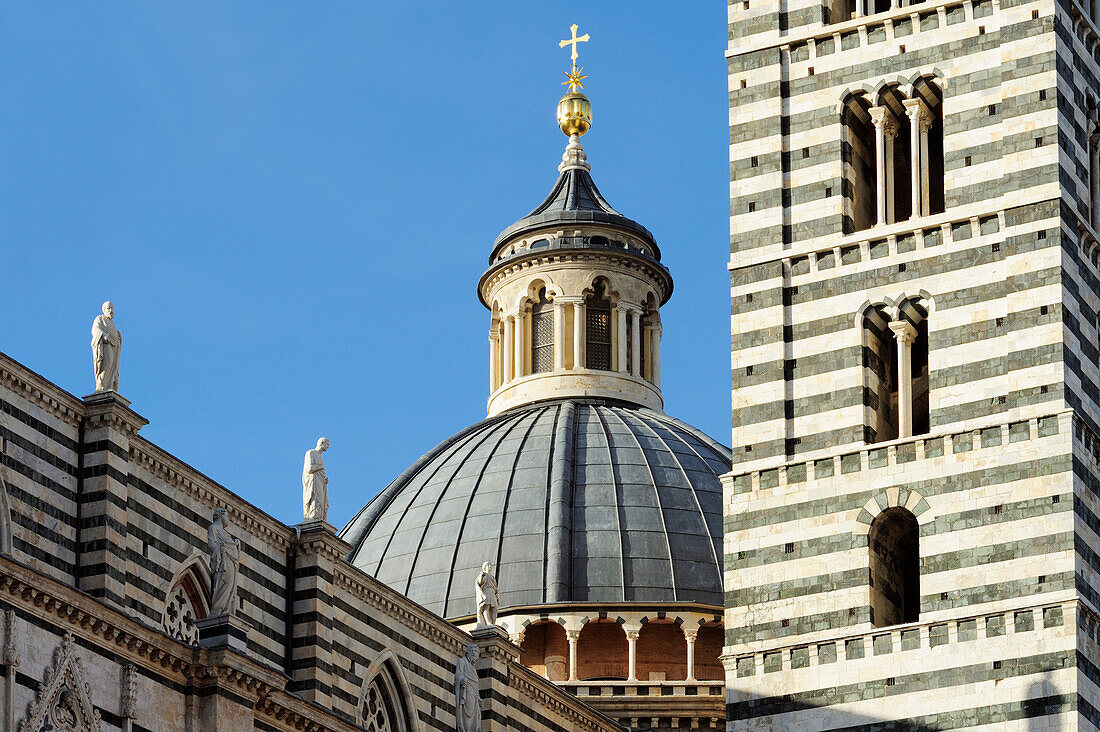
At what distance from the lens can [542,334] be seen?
49156 millimetres

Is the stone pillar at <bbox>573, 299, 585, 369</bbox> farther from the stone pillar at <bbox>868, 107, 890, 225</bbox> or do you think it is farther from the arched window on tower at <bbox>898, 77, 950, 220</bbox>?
the arched window on tower at <bbox>898, 77, 950, 220</bbox>

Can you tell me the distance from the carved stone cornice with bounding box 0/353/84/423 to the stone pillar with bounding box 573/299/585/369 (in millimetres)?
21948

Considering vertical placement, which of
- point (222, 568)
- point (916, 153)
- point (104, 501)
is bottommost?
point (222, 568)

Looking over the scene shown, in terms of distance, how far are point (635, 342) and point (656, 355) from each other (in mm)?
579

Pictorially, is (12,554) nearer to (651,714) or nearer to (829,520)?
(829,520)

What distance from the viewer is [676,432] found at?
4653cm

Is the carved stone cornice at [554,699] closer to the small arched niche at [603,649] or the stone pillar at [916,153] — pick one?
the small arched niche at [603,649]

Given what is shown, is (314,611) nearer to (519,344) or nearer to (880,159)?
(880,159)

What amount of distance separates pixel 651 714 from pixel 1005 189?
11867 mm

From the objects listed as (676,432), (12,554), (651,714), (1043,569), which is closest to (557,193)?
(676,432)

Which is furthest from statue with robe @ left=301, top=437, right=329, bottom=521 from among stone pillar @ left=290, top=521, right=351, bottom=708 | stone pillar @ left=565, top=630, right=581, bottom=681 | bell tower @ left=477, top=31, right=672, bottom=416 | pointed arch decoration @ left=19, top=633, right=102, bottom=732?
bell tower @ left=477, top=31, right=672, bottom=416

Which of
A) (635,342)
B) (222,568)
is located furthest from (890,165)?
(635,342)

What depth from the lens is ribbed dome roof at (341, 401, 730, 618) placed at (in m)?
42.5

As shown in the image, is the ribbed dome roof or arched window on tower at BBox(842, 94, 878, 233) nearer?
arched window on tower at BBox(842, 94, 878, 233)
